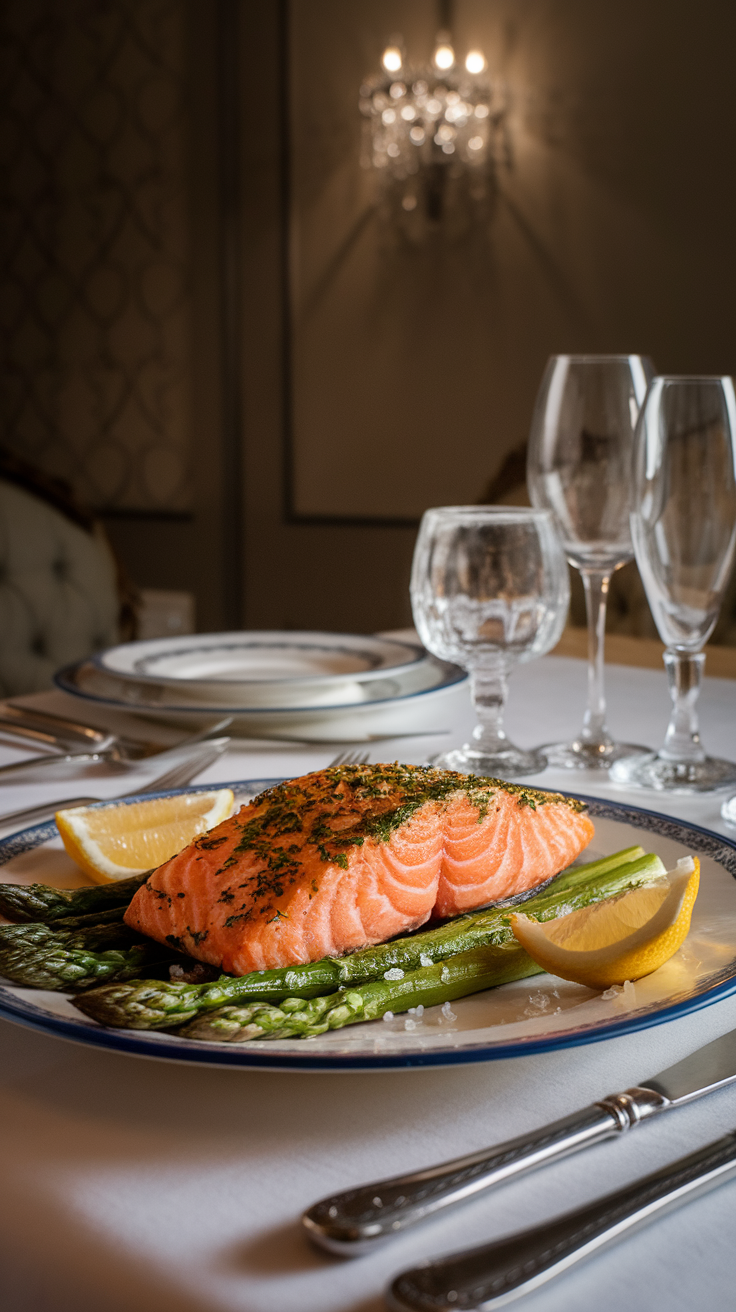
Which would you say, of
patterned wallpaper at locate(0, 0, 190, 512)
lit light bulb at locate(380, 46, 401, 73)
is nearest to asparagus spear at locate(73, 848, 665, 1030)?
lit light bulb at locate(380, 46, 401, 73)

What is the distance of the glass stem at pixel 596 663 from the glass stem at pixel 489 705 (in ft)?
0.41

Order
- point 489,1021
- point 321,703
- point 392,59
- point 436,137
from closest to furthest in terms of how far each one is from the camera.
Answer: point 489,1021, point 321,703, point 436,137, point 392,59

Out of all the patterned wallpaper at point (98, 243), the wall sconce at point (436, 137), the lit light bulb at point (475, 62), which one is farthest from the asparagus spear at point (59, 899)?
the patterned wallpaper at point (98, 243)

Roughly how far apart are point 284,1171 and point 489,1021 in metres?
0.14

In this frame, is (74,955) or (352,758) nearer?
(74,955)

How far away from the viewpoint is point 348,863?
2.22ft

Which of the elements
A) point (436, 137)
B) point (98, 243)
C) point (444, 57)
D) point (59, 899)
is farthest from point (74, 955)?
point (98, 243)

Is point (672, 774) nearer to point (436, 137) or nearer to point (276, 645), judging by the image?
point (276, 645)

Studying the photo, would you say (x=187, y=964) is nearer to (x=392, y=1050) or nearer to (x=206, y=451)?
(x=392, y=1050)

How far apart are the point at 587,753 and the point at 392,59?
4453mm

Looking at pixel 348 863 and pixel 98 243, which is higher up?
pixel 98 243

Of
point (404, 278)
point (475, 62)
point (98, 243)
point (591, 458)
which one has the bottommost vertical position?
point (591, 458)

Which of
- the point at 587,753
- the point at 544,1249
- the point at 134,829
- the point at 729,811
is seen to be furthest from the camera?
the point at 587,753

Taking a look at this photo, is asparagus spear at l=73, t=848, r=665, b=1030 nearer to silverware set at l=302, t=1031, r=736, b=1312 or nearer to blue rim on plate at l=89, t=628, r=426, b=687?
silverware set at l=302, t=1031, r=736, b=1312
